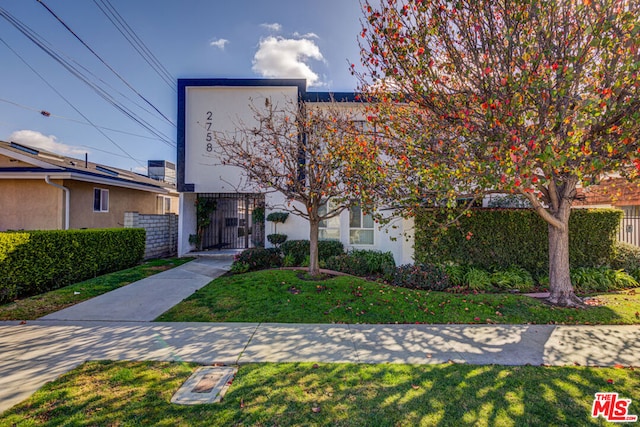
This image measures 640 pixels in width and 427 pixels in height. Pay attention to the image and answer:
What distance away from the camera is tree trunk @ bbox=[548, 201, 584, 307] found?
19.3ft

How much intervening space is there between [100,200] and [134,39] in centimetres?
675

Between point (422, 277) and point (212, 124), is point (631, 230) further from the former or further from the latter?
point (212, 124)

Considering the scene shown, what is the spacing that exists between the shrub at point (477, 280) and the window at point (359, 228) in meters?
3.61

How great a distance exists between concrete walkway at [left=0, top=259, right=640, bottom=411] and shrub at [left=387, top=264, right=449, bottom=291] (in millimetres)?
2109

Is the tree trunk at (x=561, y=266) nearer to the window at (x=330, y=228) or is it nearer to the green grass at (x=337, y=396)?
the green grass at (x=337, y=396)

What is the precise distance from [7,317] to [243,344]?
466cm

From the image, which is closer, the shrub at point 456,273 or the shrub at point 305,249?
the shrub at point 456,273

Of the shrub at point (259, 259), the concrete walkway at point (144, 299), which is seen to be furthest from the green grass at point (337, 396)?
the shrub at point (259, 259)

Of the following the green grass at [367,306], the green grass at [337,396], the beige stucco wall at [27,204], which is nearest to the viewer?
the green grass at [337,396]

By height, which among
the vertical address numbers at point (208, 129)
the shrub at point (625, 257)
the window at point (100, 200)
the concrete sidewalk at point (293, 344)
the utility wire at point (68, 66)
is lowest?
the concrete sidewalk at point (293, 344)

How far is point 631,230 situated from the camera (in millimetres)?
9406

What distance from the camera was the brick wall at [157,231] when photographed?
430 inches

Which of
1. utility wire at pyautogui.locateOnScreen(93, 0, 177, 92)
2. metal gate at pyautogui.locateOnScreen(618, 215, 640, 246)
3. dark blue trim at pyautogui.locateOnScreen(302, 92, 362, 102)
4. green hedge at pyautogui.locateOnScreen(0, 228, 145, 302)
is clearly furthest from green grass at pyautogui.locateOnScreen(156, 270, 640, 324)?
utility wire at pyautogui.locateOnScreen(93, 0, 177, 92)

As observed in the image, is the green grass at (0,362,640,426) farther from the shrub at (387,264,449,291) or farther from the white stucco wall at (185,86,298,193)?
the white stucco wall at (185,86,298,193)
